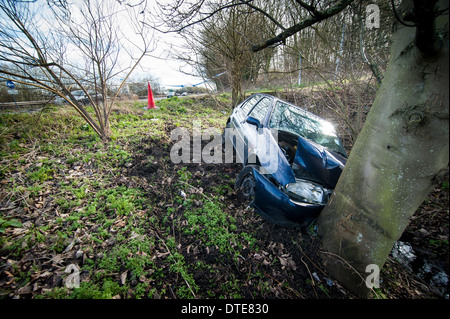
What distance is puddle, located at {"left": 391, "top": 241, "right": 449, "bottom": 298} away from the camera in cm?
142

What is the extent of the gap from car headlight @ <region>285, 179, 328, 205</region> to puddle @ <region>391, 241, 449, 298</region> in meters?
0.94

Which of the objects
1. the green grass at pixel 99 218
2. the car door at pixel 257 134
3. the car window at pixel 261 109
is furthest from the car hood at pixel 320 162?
the green grass at pixel 99 218

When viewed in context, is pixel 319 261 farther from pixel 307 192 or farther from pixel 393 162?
pixel 393 162

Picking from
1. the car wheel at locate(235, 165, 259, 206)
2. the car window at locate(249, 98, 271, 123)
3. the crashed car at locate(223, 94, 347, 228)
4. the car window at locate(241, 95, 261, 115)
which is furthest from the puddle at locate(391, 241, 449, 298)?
the car window at locate(241, 95, 261, 115)

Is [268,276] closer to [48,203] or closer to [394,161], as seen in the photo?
[394,161]

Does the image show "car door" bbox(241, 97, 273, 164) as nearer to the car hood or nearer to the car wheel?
the car wheel

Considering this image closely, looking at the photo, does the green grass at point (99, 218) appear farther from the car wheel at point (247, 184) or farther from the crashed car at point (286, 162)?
the crashed car at point (286, 162)

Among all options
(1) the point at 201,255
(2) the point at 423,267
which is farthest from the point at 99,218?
(2) the point at 423,267

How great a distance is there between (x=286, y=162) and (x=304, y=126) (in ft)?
4.22

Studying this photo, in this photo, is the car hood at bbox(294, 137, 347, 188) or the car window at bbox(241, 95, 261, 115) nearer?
the car hood at bbox(294, 137, 347, 188)

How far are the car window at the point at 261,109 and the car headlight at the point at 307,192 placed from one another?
4.89ft

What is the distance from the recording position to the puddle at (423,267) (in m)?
1.42
